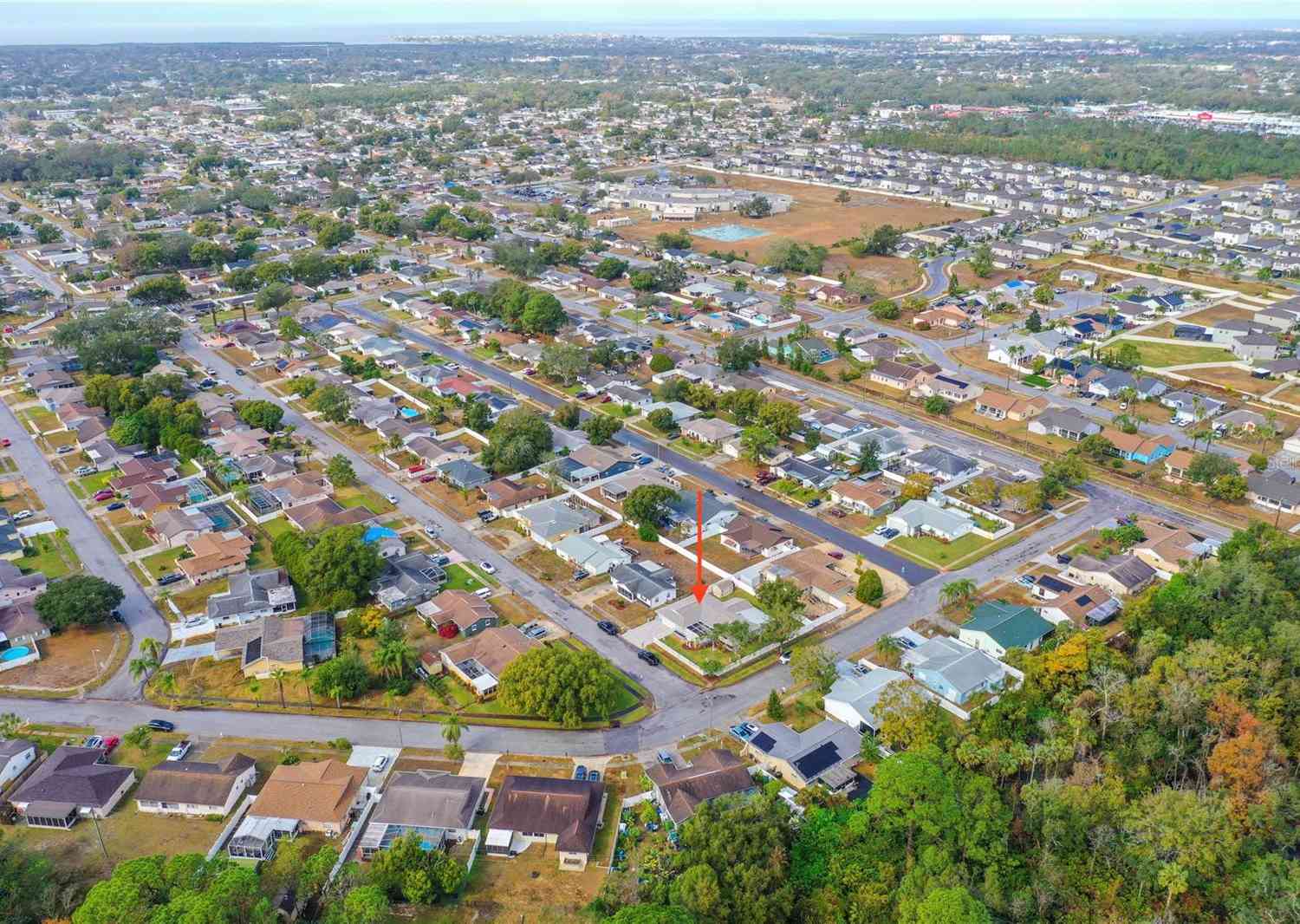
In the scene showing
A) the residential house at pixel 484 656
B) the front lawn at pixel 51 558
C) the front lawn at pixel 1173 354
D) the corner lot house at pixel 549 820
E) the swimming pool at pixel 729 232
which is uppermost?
the corner lot house at pixel 549 820

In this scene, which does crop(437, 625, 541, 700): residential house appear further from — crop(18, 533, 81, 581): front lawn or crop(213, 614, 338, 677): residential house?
crop(18, 533, 81, 581): front lawn

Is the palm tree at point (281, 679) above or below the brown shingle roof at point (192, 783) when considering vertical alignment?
below

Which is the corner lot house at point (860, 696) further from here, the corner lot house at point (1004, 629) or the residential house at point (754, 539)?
the residential house at point (754, 539)

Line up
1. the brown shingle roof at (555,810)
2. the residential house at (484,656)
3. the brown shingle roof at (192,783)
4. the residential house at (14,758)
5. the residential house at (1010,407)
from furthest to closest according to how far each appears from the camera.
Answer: the residential house at (1010,407)
the residential house at (484,656)
the residential house at (14,758)
the brown shingle roof at (192,783)
the brown shingle roof at (555,810)

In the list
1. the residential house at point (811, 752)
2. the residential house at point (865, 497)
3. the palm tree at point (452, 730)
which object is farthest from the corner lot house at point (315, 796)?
the residential house at point (865, 497)

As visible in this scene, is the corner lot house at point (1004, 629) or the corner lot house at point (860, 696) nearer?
the corner lot house at point (860, 696)

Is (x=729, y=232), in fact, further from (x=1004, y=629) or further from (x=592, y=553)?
(x=1004, y=629)

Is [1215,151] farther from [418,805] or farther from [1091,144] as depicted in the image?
[418,805]

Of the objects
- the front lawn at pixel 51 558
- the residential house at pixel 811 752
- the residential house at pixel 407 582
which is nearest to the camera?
the residential house at pixel 811 752
